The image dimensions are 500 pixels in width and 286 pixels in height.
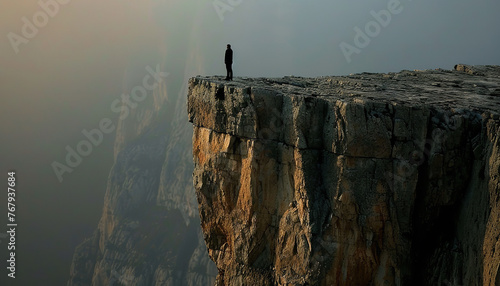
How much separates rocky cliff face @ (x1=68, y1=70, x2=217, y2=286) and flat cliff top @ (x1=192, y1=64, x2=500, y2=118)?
177ft

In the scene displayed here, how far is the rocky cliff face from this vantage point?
78.3 m

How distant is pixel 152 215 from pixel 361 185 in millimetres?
77050

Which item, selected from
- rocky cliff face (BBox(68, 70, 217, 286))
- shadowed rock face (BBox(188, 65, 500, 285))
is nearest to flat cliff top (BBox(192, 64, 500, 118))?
shadowed rock face (BBox(188, 65, 500, 285))

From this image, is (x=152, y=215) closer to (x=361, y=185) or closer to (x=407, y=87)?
(x=407, y=87)

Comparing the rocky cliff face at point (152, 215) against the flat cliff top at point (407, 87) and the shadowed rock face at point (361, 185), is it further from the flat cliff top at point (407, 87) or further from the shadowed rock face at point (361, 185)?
the shadowed rock face at point (361, 185)

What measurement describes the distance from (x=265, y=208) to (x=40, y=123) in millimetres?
105067

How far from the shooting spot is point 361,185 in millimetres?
15203

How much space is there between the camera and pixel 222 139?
1795 centimetres

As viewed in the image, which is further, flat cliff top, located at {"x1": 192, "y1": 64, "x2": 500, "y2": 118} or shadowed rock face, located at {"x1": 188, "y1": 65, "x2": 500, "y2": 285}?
flat cliff top, located at {"x1": 192, "y1": 64, "x2": 500, "y2": 118}

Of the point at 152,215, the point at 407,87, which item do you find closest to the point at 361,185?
the point at 407,87

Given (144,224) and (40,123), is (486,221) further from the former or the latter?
(40,123)

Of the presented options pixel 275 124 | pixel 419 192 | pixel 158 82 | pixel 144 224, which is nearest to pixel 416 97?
pixel 419 192

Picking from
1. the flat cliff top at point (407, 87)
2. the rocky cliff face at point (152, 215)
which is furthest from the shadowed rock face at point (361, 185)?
the rocky cliff face at point (152, 215)

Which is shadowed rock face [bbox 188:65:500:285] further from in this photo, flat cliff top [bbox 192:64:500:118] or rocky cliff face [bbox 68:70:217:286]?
rocky cliff face [bbox 68:70:217:286]
